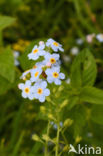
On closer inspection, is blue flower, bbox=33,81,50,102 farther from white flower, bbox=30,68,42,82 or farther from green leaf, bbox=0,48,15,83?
green leaf, bbox=0,48,15,83

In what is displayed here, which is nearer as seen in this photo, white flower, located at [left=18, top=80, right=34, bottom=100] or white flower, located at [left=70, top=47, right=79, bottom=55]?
white flower, located at [left=18, top=80, right=34, bottom=100]

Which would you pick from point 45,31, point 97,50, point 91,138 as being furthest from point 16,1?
point 91,138

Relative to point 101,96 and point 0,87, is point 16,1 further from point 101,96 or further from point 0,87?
point 101,96

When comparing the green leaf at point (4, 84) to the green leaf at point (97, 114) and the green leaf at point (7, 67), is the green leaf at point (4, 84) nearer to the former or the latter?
the green leaf at point (7, 67)

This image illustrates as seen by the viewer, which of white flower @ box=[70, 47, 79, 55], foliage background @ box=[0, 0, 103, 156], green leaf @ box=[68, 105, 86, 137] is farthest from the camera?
white flower @ box=[70, 47, 79, 55]

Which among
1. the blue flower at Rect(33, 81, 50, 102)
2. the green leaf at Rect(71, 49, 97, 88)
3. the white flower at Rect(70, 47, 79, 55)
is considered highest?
the white flower at Rect(70, 47, 79, 55)

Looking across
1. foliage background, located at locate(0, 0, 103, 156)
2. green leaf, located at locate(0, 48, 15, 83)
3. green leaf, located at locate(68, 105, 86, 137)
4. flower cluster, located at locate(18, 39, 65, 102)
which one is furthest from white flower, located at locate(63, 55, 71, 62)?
flower cluster, located at locate(18, 39, 65, 102)

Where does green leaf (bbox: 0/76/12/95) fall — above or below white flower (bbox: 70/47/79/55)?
below

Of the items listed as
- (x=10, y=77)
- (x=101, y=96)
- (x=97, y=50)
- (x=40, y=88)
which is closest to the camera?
(x=40, y=88)
